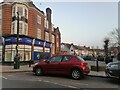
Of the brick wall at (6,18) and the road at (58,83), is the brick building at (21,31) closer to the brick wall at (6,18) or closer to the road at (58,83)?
the brick wall at (6,18)

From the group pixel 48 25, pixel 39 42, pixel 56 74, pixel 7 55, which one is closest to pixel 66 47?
pixel 48 25

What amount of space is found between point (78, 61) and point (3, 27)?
1988 cm

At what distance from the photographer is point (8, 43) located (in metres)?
27.9

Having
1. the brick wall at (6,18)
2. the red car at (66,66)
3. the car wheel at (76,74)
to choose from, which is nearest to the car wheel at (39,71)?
the red car at (66,66)

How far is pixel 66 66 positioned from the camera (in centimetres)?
A: 1223

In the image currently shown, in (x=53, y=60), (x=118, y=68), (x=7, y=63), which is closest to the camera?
(x=118, y=68)

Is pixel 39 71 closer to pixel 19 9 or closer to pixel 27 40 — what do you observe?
pixel 27 40

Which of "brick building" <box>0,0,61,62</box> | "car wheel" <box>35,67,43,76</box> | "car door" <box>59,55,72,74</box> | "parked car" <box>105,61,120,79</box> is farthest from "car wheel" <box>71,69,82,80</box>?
"brick building" <box>0,0,61,62</box>

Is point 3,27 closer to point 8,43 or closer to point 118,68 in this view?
point 8,43

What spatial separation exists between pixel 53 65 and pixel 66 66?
990 millimetres

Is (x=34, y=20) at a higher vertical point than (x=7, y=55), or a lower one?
higher

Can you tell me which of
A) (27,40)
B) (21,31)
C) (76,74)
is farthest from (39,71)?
(21,31)

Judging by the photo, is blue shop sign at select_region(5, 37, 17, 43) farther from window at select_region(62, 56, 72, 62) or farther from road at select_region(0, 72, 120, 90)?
road at select_region(0, 72, 120, 90)

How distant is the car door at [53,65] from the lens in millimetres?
12617
